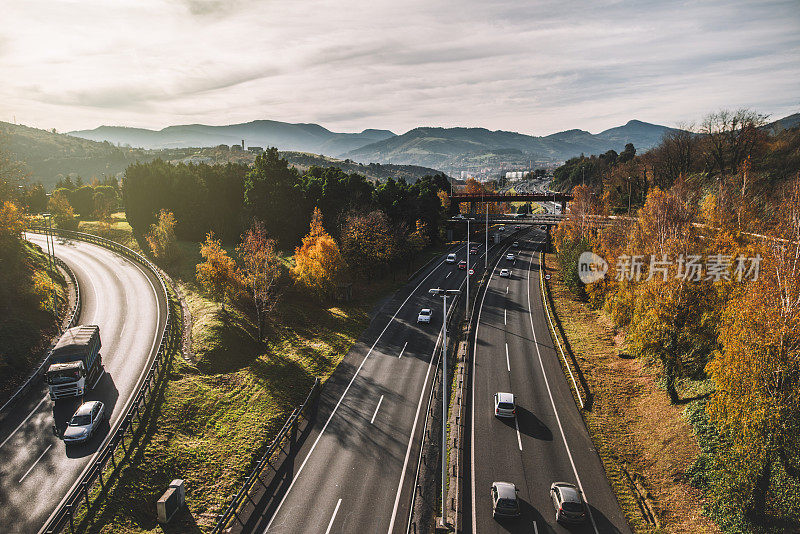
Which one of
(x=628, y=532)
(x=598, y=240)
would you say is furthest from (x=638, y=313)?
(x=598, y=240)

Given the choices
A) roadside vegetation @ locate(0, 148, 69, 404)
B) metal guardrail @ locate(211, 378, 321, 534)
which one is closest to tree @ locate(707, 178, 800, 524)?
metal guardrail @ locate(211, 378, 321, 534)

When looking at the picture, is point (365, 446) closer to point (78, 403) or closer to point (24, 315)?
point (78, 403)

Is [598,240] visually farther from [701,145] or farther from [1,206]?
[1,206]

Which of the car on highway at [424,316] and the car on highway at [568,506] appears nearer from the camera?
the car on highway at [568,506]

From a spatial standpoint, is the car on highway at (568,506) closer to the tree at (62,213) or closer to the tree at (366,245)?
the tree at (366,245)

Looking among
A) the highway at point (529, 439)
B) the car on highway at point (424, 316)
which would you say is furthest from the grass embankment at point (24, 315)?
the car on highway at point (424, 316)

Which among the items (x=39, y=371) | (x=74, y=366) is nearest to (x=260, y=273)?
(x=74, y=366)
